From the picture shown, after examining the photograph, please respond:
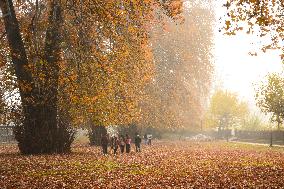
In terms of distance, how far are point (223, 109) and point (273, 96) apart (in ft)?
69.0

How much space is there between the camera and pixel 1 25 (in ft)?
101

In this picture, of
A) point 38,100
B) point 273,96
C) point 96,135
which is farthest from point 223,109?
point 38,100

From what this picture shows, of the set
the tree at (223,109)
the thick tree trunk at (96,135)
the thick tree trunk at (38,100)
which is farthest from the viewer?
the tree at (223,109)

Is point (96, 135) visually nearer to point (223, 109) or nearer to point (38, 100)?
point (38, 100)

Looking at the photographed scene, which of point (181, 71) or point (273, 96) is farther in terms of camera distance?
point (181, 71)

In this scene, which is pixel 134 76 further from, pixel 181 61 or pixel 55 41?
pixel 181 61

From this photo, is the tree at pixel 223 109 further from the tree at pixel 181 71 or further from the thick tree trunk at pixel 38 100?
the thick tree trunk at pixel 38 100

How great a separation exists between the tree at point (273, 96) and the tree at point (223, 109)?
54.8ft

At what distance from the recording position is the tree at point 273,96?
4306 cm

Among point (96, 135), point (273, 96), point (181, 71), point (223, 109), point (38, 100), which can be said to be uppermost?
point (181, 71)

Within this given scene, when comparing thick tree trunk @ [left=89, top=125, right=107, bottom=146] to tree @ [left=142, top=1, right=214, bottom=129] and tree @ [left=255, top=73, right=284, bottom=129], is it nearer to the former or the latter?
tree @ [left=142, top=1, right=214, bottom=129]

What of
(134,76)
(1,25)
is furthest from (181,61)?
(1,25)

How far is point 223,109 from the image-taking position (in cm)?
6425

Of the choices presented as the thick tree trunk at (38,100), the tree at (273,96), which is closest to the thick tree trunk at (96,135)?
the thick tree trunk at (38,100)
